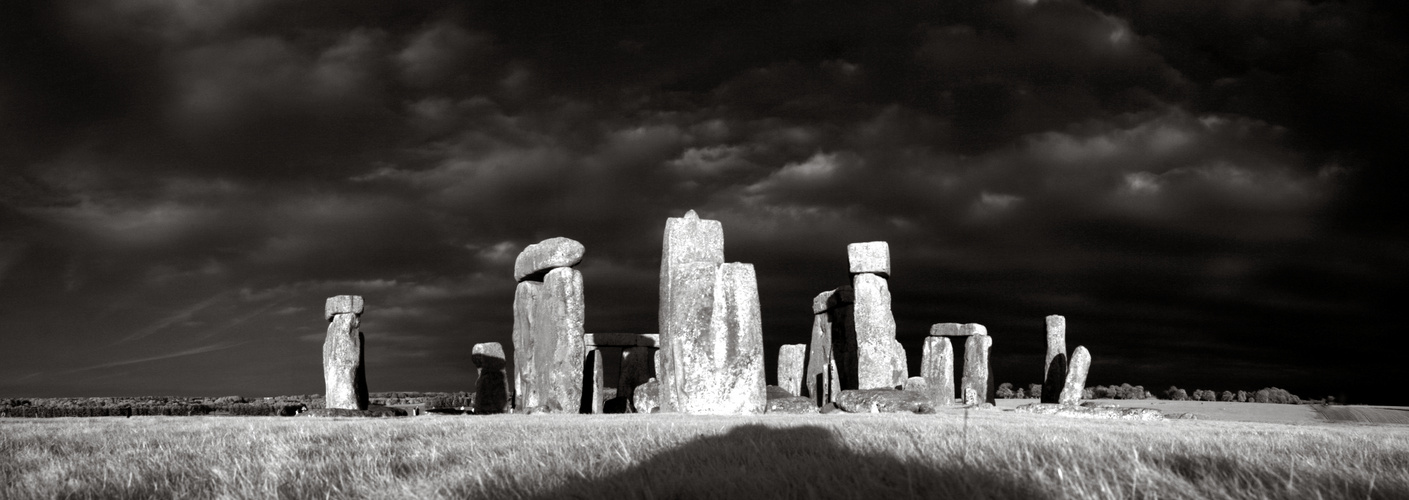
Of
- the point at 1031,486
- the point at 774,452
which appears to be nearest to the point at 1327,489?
the point at 1031,486

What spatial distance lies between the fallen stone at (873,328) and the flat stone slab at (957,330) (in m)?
6.58

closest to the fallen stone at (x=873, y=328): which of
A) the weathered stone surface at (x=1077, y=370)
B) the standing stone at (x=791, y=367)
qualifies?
the weathered stone surface at (x=1077, y=370)

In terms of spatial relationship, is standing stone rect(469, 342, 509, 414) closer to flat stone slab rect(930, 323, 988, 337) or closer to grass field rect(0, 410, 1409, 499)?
flat stone slab rect(930, 323, 988, 337)

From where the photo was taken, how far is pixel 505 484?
9.99 ft

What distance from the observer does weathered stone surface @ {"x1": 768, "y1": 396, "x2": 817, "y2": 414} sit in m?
11.7

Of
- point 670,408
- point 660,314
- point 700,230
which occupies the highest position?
point 700,230

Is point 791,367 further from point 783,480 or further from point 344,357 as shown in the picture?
point 783,480

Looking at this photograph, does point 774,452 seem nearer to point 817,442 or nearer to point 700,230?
point 817,442

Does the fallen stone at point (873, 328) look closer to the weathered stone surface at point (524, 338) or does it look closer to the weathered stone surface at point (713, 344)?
the weathered stone surface at point (713, 344)

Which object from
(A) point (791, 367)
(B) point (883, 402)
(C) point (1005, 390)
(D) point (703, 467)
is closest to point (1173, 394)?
(C) point (1005, 390)

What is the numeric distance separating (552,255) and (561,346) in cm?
165

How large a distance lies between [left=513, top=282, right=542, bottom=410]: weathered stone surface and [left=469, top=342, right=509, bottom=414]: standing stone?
6.11 m

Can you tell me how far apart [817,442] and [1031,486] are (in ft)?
6.20

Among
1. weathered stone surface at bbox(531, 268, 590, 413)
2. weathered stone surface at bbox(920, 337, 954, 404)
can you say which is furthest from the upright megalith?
weathered stone surface at bbox(920, 337, 954, 404)
